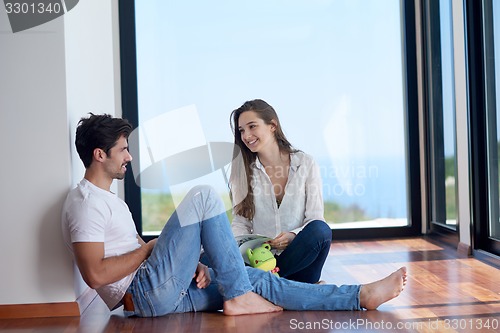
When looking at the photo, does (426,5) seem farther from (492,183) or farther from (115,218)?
(115,218)

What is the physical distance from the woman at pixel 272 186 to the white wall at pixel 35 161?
0.76m

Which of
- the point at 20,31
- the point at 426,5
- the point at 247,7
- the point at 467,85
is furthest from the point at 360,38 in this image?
the point at 20,31

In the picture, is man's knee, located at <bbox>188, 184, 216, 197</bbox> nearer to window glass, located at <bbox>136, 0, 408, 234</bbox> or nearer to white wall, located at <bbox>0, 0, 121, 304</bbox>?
white wall, located at <bbox>0, 0, 121, 304</bbox>

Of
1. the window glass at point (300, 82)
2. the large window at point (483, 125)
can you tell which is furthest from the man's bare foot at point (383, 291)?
the window glass at point (300, 82)

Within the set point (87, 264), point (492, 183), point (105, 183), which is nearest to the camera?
point (87, 264)

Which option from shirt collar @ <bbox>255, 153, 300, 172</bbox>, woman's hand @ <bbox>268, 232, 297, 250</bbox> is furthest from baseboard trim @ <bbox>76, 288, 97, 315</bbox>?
shirt collar @ <bbox>255, 153, 300, 172</bbox>

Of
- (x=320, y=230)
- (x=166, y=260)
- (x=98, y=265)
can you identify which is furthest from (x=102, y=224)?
(x=320, y=230)

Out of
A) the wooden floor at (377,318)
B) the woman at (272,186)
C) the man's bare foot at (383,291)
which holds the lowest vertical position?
the wooden floor at (377,318)

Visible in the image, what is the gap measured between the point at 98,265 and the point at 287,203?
0.99 m

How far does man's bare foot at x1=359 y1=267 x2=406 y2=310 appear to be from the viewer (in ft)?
8.70

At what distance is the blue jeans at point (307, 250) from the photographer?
9.76 ft

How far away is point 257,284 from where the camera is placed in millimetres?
2691

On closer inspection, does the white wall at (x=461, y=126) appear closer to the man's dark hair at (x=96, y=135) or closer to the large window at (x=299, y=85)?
the large window at (x=299, y=85)

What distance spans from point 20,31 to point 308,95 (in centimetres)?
284
